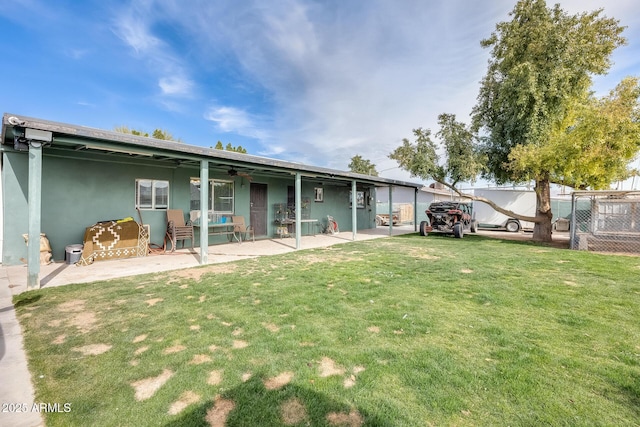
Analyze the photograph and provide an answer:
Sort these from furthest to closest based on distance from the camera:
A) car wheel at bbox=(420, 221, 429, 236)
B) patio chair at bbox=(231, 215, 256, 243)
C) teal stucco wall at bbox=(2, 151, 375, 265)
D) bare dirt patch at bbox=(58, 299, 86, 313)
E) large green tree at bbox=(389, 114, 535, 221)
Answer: car wheel at bbox=(420, 221, 429, 236) < large green tree at bbox=(389, 114, 535, 221) < patio chair at bbox=(231, 215, 256, 243) < teal stucco wall at bbox=(2, 151, 375, 265) < bare dirt patch at bbox=(58, 299, 86, 313)

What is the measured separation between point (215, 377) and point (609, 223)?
1420 centimetres

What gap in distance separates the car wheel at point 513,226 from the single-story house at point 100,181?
10779mm

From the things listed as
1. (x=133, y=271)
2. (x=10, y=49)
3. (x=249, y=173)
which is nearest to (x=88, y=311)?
(x=133, y=271)

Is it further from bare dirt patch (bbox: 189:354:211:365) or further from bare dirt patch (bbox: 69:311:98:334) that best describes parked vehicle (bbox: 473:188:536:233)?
bare dirt patch (bbox: 69:311:98:334)

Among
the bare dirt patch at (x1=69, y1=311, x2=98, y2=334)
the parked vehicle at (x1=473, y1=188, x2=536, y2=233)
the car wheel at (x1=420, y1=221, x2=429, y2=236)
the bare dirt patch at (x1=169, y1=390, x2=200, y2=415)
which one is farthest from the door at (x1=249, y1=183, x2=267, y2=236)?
the parked vehicle at (x1=473, y1=188, x2=536, y2=233)

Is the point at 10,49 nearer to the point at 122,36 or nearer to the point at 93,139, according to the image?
the point at 122,36

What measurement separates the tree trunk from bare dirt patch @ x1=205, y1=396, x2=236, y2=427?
1235cm

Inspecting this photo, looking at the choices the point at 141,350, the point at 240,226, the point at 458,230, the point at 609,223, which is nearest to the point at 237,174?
the point at 240,226

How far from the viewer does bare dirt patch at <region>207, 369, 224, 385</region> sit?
6.68ft

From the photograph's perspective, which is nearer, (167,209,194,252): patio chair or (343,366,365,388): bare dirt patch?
(343,366,365,388): bare dirt patch

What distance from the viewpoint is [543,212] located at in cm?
1066

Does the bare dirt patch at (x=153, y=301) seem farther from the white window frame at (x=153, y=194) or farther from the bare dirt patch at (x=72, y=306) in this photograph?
the white window frame at (x=153, y=194)

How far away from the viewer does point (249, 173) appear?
9.85m

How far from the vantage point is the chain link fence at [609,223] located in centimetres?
856
